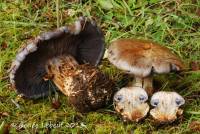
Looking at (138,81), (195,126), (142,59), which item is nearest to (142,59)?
(142,59)

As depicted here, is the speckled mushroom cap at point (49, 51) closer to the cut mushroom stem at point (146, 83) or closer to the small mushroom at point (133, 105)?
the cut mushroom stem at point (146, 83)

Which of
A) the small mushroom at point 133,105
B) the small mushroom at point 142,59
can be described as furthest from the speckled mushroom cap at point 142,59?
the small mushroom at point 133,105

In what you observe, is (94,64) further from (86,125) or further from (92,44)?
(86,125)

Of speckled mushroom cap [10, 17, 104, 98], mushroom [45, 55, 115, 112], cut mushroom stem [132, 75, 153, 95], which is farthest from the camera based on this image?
cut mushroom stem [132, 75, 153, 95]

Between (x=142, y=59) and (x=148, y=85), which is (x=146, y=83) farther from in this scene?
(x=142, y=59)

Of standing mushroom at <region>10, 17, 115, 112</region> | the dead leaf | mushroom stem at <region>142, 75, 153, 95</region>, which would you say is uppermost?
standing mushroom at <region>10, 17, 115, 112</region>

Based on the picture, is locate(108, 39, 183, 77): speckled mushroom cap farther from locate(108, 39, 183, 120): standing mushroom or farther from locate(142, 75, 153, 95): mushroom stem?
locate(142, 75, 153, 95): mushroom stem

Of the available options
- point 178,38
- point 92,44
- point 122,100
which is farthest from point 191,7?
point 122,100

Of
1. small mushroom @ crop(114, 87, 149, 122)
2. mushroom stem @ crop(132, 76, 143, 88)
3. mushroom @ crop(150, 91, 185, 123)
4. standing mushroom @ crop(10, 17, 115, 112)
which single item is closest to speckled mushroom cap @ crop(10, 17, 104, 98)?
standing mushroom @ crop(10, 17, 115, 112)

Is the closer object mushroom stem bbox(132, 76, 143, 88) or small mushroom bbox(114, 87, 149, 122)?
small mushroom bbox(114, 87, 149, 122)
